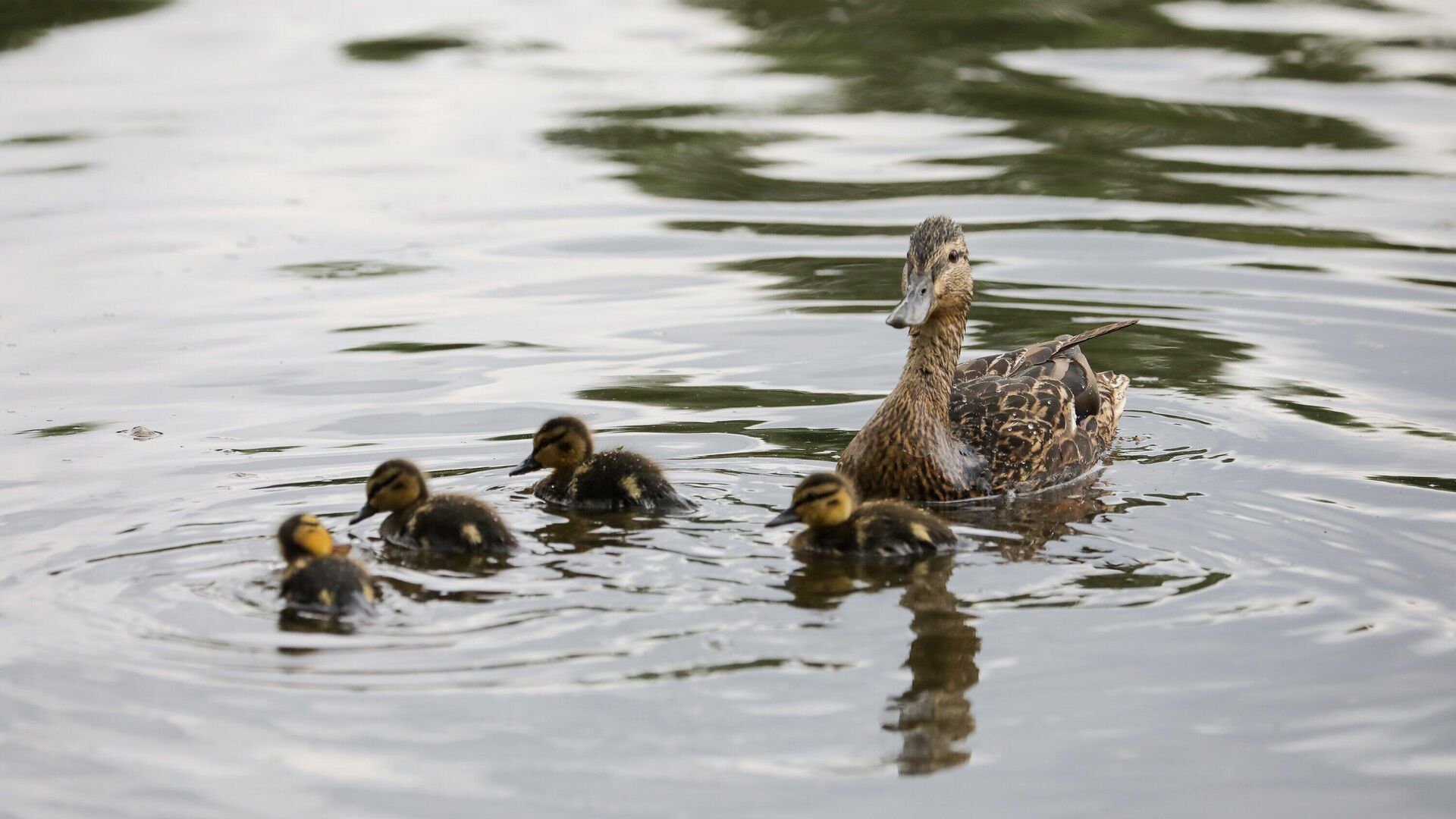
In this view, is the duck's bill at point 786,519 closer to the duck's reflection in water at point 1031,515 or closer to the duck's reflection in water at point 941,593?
the duck's reflection in water at point 941,593

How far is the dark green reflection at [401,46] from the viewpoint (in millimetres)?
15336

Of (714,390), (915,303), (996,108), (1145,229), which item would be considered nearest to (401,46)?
(996,108)

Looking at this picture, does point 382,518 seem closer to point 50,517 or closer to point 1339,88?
point 50,517

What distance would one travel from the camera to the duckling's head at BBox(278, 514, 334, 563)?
17.2 ft

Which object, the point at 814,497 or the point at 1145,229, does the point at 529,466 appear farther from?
the point at 1145,229

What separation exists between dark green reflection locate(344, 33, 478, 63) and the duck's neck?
9.31 meters

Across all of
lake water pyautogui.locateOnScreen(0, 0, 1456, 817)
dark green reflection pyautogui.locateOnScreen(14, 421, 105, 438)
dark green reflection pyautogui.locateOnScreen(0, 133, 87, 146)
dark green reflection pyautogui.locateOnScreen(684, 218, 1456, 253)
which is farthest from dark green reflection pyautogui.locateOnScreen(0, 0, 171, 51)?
dark green reflection pyautogui.locateOnScreen(14, 421, 105, 438)

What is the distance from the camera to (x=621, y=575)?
17.7 ft

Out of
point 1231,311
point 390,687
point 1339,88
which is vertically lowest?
point 390,687

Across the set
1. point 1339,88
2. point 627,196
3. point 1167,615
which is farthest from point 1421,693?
point 1339,88

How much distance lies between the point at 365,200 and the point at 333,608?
6792 mm

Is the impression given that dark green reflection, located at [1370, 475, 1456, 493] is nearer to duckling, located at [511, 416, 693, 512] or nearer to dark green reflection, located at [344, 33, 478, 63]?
duckling, located at [511, 416, 693, 512]

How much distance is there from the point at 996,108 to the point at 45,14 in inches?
317

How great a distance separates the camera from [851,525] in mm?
5754
